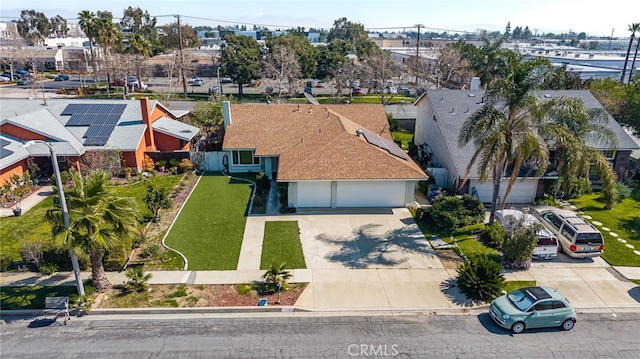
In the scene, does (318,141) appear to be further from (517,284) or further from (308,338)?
(308,338)

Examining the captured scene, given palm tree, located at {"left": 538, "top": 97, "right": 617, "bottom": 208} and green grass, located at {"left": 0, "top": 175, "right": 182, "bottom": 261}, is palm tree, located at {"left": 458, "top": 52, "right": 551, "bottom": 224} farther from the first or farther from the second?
green grass, located at {"left": 0, "top": 175, "right": 182, "bottom": 261}

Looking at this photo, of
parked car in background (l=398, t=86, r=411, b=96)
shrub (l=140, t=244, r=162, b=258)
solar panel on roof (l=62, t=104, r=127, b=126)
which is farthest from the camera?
parked car in background (l=398, t=86, r=411, b=96)

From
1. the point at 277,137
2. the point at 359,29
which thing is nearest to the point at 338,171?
the point at 277,137

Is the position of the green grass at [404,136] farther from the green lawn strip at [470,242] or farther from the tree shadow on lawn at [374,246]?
the tree shadow on lawn at [374,246]

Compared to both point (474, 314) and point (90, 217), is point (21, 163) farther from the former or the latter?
point (474, 314)

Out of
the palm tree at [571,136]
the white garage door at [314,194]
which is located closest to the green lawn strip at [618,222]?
the palm tree at [571,136]

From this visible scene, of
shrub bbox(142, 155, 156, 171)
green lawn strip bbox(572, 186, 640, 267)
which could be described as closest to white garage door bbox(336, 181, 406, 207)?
green lawn strip bbox(572, 186, 640, 267)

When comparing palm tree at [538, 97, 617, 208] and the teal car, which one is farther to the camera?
palm tree at [538, 97, 617, 208]
